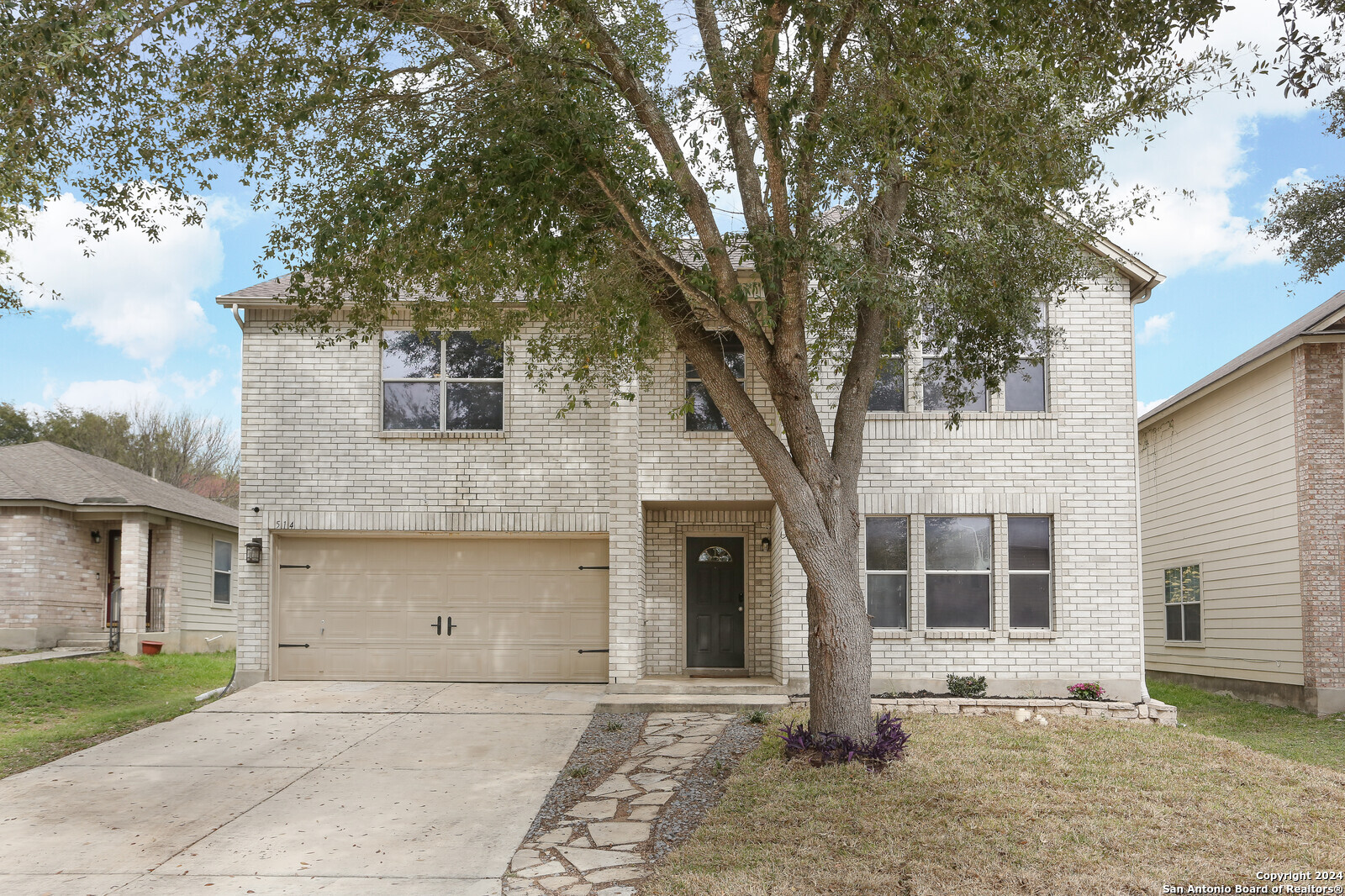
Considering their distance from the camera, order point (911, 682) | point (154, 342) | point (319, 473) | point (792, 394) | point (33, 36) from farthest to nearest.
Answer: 1. point (154, 342)
2. point (319, 473)
3. point (911, 682)
4. point (792, 394)
5. point (33, 36)

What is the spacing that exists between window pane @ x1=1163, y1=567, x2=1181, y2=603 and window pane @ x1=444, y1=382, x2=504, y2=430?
1248 cm

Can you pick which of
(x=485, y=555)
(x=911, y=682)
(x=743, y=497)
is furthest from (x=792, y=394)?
(x=485, y=555)

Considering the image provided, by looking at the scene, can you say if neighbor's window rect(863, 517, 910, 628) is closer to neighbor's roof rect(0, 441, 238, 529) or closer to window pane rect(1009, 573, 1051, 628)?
window pane rect(1009, 573, 1051, 628)

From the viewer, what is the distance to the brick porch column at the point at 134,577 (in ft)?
61.1

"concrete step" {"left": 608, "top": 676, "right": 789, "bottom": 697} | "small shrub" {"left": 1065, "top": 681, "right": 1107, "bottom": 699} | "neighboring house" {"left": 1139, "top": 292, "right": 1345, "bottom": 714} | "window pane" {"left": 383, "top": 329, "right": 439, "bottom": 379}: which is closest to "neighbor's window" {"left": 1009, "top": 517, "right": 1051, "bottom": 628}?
"small shrub" {"left": 1065, "top": 681, "right": 1107, "bottom": 699}

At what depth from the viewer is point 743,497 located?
1327 centimetres

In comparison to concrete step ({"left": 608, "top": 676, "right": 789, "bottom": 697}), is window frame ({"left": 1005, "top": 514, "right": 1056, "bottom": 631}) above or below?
above

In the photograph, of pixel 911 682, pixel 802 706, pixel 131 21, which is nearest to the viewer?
pixel 131 21

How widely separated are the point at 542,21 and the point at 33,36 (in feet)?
12.1

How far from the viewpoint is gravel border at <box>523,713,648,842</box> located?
7781mm

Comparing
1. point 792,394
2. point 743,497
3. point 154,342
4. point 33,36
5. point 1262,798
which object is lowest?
point 1262,798

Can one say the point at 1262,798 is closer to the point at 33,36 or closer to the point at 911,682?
the point at 911,682

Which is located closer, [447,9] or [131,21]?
[131,21]

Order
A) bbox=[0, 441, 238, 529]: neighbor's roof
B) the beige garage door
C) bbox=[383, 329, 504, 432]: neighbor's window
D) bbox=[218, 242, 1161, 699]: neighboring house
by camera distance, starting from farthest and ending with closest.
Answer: bbox=[0, 441, 238, 529]: neighbor's roof
the beige garage door
bbox=[383, 329, 504, 432]: neighbor's window
bbox=[218, 242, 1161, 699]: neighboring house
